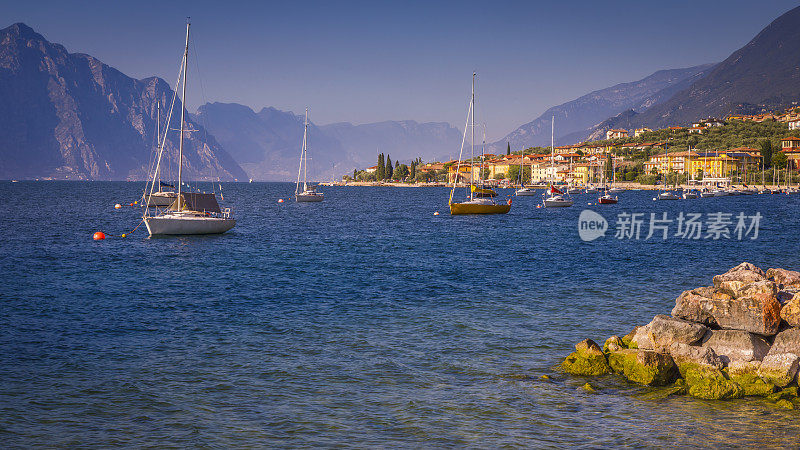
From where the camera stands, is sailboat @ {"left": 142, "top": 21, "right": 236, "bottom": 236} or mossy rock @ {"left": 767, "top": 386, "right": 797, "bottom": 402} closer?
mossy rock @ {"left": 767, "top": 386, "right": 797, "bottom": 402}

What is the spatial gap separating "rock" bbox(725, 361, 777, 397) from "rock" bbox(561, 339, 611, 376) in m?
2.88

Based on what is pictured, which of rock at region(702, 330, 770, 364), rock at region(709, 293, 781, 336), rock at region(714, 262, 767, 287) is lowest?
rock at region(702, 330, 770, 364)

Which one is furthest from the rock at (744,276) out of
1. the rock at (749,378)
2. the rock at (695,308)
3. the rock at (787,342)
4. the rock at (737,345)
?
the rock at (749,378)

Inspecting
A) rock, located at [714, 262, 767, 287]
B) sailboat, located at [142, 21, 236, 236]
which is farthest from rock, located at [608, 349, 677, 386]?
sailboat, located at [142, 21, 236, 236]

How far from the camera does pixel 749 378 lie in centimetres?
1455

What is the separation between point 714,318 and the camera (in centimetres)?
1606

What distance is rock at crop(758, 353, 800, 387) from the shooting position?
14.2 m

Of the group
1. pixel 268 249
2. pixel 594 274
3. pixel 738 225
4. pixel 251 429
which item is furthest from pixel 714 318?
pixel 738 225

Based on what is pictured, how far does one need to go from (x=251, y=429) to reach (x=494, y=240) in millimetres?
43045

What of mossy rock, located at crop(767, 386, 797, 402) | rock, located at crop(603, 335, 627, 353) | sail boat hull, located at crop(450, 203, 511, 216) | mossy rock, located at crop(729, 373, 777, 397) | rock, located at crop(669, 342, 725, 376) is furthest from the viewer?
sail boat hull, located at crop(450, 203, 511, 216)

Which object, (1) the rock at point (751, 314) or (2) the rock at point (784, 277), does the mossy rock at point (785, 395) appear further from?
(2) the rock at point (784, 277)

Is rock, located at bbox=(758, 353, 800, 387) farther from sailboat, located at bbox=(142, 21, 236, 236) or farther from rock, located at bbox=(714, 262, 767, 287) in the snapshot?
sailboat, located at bbox=(142, 21, 236, 236)

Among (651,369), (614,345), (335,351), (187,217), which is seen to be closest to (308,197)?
(187,217)

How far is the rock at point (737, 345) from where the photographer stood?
15062 mm
